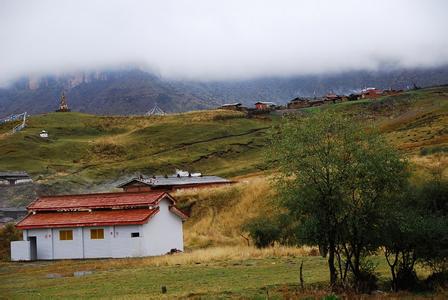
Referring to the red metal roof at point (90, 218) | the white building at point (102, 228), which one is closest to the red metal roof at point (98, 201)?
the white building at point (102, 228)

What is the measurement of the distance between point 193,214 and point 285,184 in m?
47.1

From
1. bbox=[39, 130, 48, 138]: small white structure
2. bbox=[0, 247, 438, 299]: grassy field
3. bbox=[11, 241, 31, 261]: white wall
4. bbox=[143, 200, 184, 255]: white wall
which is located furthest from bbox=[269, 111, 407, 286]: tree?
bbox=[39, 130, 48, 138]: small white structure

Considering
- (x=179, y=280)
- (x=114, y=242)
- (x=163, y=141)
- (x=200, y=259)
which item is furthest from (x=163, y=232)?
(x=163, y=141)

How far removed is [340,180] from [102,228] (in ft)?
108

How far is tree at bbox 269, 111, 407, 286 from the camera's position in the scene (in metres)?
27.9

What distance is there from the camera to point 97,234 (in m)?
56.5

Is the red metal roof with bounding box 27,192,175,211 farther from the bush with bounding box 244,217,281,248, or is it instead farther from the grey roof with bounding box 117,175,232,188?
the grey roof with bounding box 117,175,232,188

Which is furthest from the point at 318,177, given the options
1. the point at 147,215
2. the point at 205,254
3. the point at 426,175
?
the point at 426,175

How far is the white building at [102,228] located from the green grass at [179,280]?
10.0m

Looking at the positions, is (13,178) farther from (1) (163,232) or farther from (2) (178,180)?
(1) (163,232)

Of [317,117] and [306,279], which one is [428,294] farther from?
[317,117]

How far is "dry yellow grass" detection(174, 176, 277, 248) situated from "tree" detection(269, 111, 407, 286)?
33085 mm

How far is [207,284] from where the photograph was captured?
3036cm

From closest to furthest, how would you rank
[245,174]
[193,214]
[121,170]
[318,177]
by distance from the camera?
[318,177] < [193,214] < [245,174] < [121,170]
